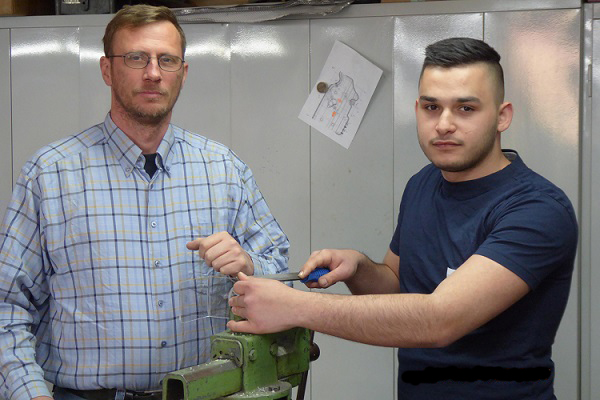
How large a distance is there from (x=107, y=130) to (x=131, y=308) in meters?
0.45

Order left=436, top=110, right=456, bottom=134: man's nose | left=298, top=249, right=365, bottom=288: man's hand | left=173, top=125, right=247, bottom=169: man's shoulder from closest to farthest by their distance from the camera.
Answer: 1. left=436, top=110, right=456, bottom=134: man's nose
2. left=298, top=249, right=365, bottom=288: man's hand
3. left=173, top=125, right=247, bottom=169: man's shoulder

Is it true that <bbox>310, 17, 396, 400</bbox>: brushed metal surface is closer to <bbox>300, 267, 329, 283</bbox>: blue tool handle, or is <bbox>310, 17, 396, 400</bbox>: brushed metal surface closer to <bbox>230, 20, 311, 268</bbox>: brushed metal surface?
<bbox>230, 20, 311, 268</bbox>: brushed metal surface

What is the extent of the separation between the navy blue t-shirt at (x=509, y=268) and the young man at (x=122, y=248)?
0.46 m

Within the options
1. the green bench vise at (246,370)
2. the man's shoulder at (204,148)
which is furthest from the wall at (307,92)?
the green bench vise at (246,370)

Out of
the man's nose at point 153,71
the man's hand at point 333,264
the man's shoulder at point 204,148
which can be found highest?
the man's nose at point 153,71

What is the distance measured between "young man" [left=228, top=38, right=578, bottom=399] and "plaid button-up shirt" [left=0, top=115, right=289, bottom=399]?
13.2 inches

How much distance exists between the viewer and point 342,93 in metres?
2.77

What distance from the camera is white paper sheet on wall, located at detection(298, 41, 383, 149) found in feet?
9.03

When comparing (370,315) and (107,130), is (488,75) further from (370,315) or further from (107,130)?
(107,130)

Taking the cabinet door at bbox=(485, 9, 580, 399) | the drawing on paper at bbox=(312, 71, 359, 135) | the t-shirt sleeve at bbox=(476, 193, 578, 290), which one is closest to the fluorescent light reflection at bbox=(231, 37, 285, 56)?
the drawing on paper at bbox=(312, 71, 359, 135)

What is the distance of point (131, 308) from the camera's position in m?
1.83

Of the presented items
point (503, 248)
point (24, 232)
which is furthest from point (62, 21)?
point (503, 248)

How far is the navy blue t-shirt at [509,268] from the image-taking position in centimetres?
155

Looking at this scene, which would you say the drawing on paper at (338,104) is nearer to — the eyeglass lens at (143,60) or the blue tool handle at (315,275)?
the eyeglass lens at (143,60)
